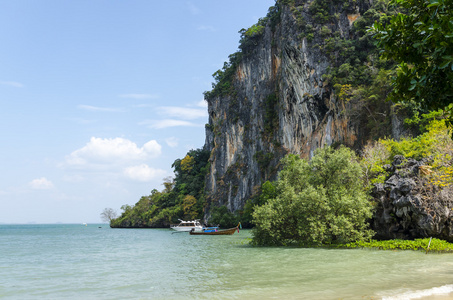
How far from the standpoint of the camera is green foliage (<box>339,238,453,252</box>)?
56.2 feet

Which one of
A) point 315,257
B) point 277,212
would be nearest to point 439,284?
point 315,257

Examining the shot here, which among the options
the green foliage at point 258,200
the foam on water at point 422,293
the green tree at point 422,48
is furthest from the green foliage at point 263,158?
the green tree at point 422,48

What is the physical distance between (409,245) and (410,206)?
2183mm

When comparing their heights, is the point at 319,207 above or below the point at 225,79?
below

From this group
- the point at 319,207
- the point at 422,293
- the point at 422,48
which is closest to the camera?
the point at 422,48

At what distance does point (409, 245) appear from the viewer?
18.4 m

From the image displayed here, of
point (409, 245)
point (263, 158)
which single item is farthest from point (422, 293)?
point (263, 158)

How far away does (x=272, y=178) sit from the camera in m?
52.9

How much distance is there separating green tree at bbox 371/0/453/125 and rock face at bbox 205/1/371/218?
33.5 meters

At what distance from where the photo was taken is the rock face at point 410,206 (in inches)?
723

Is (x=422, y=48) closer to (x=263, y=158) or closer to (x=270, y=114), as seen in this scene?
(x=263, y=158)

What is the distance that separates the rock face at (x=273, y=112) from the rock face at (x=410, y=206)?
57.6 feet

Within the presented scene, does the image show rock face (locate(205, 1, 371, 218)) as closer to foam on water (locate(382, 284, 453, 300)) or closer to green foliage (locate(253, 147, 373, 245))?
green foliage (locate(253, 147, 373, 245))

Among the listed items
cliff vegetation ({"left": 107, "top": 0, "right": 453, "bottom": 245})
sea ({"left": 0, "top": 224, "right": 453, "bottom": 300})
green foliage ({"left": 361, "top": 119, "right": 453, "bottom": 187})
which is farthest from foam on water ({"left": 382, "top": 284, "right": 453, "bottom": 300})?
green foliage ({"left": 361, "top": 119, "right": 453, "bottom": 187})
